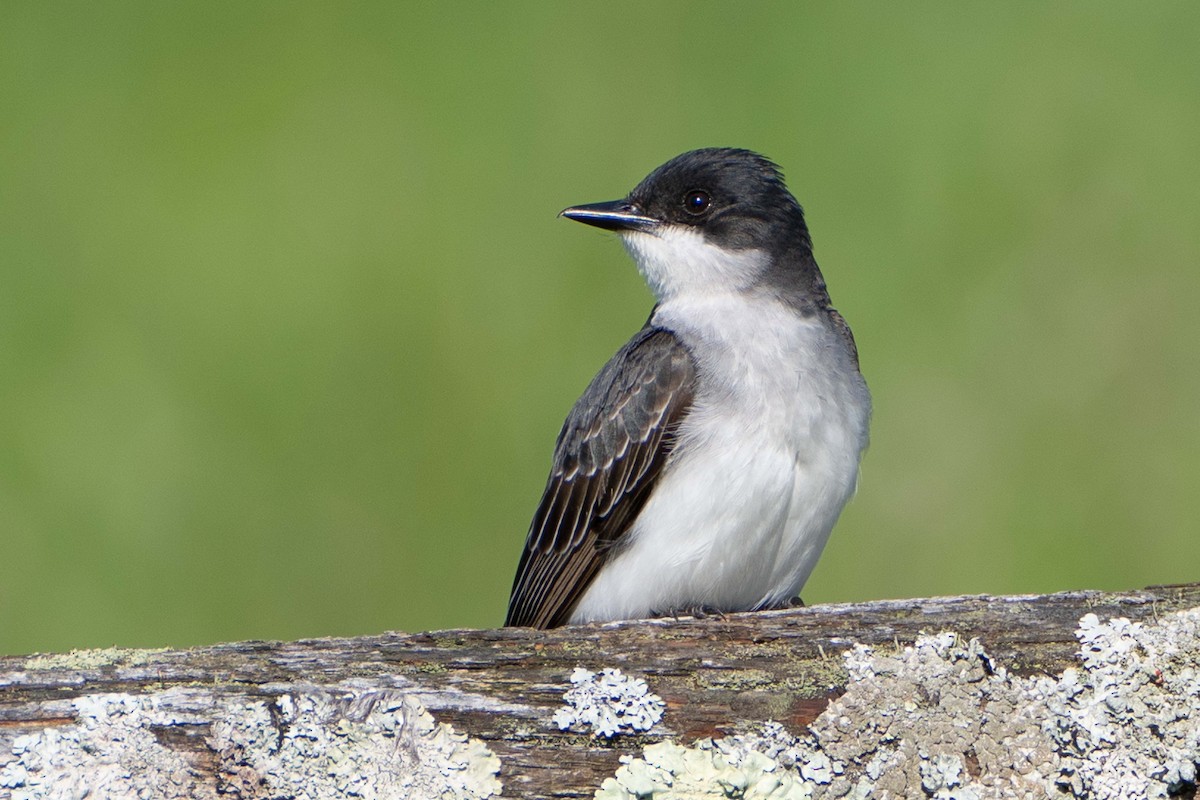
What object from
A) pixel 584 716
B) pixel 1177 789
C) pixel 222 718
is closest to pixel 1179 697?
pixel 1177 789

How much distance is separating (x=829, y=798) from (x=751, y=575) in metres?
1.92

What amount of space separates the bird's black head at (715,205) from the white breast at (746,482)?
0.57 metres

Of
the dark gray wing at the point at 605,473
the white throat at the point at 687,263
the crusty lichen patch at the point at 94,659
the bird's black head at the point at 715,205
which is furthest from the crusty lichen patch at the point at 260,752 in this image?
the bird's black head at the point at 715,205

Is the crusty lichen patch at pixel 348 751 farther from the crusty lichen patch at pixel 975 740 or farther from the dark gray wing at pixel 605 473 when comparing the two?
the dark gray wing at pixel 605 473

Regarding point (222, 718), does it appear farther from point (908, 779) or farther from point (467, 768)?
point (908, 779)

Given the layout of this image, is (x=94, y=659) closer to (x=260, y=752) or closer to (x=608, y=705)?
(x=260, y=752)

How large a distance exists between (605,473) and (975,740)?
218 cm

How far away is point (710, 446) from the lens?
4301 mm

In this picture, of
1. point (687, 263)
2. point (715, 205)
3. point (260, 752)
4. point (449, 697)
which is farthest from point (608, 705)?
point (715, 205)

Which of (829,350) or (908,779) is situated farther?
(829,350)

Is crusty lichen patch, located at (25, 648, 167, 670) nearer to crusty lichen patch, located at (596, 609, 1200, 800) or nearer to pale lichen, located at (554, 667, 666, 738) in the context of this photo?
pale lichen, located at (554, 667, 666, 738)

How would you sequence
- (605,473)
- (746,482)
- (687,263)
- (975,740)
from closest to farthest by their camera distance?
1. (975,740)
2. (746,482)
3. (605,473)
4. (687,263)

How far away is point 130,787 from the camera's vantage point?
2322 mm

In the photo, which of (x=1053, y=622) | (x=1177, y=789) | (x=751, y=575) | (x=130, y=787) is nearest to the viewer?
(x=130, y=787)
